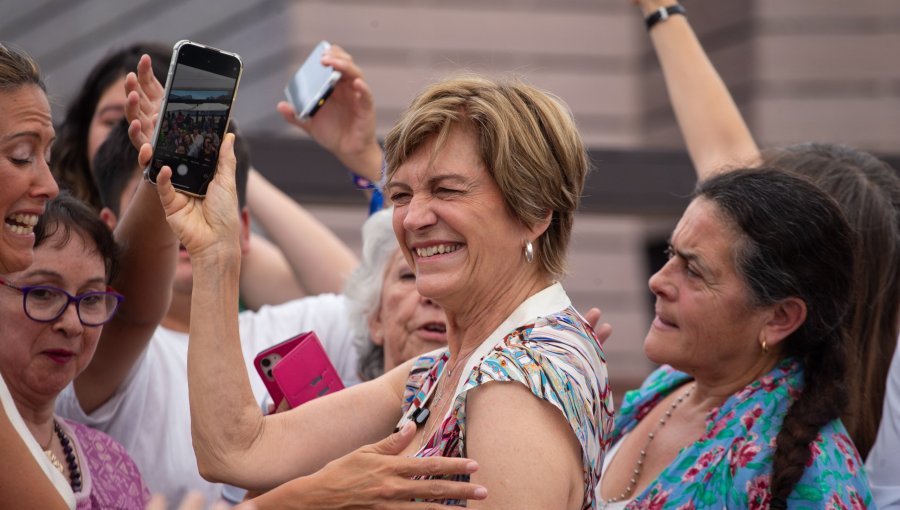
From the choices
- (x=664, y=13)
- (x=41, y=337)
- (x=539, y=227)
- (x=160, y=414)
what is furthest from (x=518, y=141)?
(x=664, y=13)

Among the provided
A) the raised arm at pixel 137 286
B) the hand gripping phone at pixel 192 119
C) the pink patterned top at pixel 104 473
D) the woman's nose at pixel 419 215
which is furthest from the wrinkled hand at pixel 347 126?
the woman's nose at pixel 419 215

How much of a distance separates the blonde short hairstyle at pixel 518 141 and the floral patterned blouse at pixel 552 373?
158mm

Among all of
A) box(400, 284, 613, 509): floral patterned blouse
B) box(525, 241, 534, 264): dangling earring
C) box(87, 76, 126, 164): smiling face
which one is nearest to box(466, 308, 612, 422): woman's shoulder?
box(400, 284, 613, 509): floral patterned blouse

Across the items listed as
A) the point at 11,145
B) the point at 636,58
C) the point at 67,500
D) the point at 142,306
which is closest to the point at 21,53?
the point at 11,145

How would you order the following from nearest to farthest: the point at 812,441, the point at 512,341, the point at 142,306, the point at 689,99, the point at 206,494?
the point at 512,341
the point at 812,441
the point at 142,306
the point at 206,494
the point at 689,99

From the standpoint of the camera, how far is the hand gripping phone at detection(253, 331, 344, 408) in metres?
Result: 3.04

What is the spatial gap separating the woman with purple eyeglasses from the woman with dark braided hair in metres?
1.28

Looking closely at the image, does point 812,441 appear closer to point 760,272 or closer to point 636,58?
point 760,272

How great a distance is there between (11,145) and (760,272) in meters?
1.75

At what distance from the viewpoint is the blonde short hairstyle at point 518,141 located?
8.11 ft

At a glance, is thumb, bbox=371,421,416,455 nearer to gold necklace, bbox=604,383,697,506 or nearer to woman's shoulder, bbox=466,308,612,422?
woman's shoulder, bbox=466,308,612,422

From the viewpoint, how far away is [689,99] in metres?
3.93

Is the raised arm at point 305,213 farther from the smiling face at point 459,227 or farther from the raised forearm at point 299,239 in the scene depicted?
the smiling face at point 459,227

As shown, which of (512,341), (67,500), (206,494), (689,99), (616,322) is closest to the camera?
(67,500)
